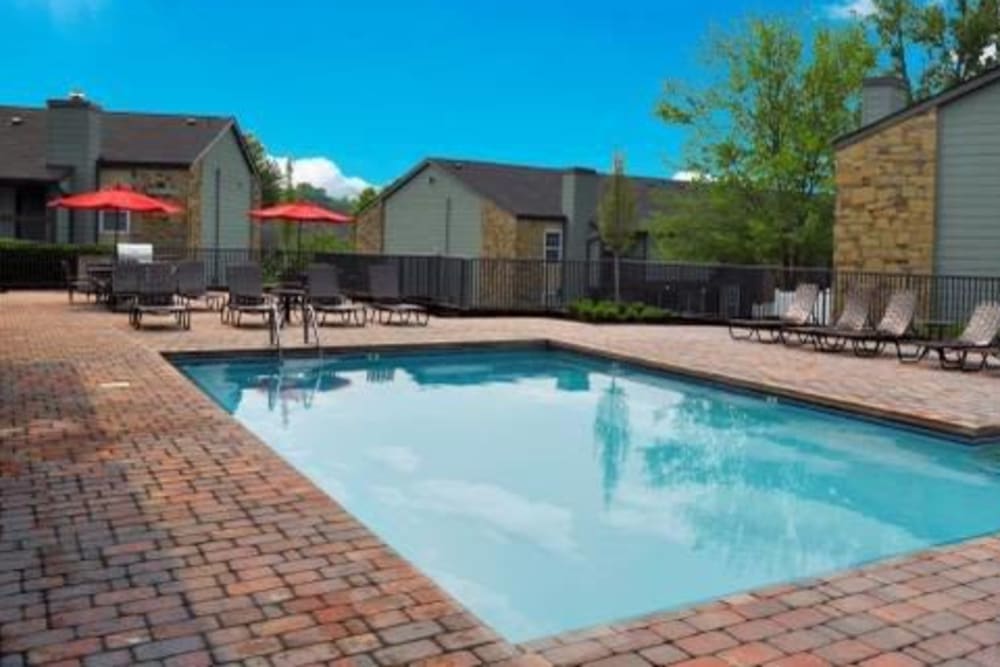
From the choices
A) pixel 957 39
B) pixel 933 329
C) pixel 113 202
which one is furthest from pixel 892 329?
pixel 957 39

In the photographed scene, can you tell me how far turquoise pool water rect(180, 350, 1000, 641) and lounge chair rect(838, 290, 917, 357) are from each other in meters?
3.69

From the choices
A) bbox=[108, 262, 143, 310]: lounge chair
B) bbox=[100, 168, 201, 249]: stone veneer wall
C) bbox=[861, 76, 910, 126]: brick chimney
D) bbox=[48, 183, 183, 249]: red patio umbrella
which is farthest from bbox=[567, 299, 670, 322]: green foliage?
bbox=[100, 168, 201, 249]: stone veneer wall

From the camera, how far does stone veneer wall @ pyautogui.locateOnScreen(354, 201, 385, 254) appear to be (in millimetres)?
33344

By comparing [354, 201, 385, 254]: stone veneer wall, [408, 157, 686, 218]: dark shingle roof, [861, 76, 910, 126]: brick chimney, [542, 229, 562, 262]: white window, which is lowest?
[542, 229, 562, 262]: white window

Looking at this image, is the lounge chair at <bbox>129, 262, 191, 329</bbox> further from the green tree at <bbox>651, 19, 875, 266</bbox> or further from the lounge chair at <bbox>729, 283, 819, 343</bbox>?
the green tree at <bbox>651, 19, 875, 266</bbox>

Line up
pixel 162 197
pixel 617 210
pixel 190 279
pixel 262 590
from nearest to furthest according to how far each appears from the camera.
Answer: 1. pixel 262 590
2. pixel 190 279
3. pixel 617 210
4. pixel 162 197

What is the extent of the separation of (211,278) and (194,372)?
13133 millimetres

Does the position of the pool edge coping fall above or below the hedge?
below

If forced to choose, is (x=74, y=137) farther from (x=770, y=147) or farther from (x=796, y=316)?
(x=770, y=147)

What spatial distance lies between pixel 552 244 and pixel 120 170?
12019mm

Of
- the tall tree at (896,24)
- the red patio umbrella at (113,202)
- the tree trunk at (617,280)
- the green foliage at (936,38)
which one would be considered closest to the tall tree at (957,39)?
the green foliage at (936,38)

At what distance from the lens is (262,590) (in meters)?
3.74

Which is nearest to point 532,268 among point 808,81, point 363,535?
point 808,81

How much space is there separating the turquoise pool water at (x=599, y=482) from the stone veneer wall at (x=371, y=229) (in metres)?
21.9
